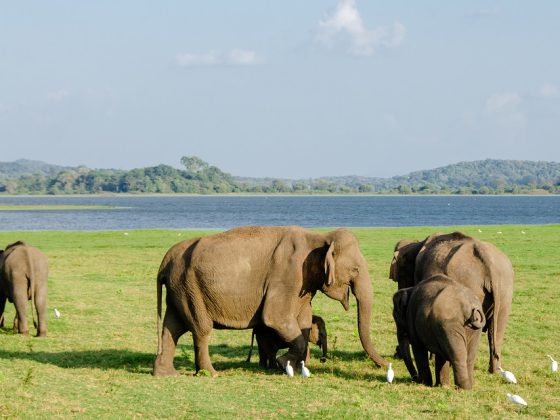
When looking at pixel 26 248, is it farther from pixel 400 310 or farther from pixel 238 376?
pixel 400 310

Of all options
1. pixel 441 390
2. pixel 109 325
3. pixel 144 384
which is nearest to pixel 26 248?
pixel 109 325

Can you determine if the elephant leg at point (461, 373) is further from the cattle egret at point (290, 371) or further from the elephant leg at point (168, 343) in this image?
the elephant leg at point (168, 343)

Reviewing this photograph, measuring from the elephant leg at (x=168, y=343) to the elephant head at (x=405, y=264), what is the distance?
13.8ft

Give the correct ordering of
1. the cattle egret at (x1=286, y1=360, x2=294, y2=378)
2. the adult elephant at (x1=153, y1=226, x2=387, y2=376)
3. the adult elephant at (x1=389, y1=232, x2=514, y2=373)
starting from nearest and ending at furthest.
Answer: the cattle egret at (x1=286, y1=360, x2=294, y2=378)
the adult elephant at (x1=389, y1=232, x2=514, y2=373)
the adult elephant at (x1=153, y1=226, x2=387, y2=376)

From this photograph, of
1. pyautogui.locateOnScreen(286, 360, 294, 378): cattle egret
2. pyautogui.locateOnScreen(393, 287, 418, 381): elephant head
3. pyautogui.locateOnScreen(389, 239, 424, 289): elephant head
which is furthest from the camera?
pyautogui.locateOnScreen(389, 239, 424, 289): elephant head

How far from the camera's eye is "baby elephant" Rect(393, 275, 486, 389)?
1233 cm

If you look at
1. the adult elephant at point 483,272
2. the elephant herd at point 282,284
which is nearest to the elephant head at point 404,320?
the elephant herd at point 282,284

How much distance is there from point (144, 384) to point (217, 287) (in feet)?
6.34

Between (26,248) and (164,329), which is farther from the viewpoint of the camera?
(26,248)

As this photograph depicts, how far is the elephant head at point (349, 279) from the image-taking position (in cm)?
1430

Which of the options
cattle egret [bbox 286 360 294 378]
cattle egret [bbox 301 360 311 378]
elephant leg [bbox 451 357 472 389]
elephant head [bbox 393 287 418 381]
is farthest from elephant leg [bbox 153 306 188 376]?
elephant leg [bbox 451 357 472 389]

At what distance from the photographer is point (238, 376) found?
13984 millimetres

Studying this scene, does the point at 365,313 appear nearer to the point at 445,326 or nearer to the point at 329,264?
the point at 329,264

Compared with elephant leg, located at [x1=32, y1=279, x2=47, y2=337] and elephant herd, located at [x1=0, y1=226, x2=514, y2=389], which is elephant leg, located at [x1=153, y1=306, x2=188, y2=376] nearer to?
elephant herd, located at [x1=0, y1=226, x2=514, y2=389]
